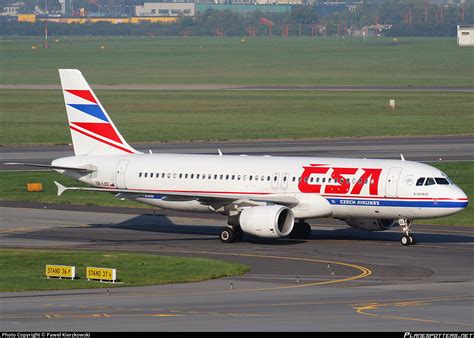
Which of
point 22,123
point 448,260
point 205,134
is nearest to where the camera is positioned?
point 448,260

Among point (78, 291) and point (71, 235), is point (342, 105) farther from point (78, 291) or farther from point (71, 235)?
point (78, 291)

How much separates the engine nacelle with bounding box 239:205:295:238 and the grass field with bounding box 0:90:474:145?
56.7m

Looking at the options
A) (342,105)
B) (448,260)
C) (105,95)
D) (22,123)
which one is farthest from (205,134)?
(448,260)

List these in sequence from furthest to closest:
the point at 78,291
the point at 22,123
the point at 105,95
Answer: the point at 105,95
the point at 22,123
the point at 78,291

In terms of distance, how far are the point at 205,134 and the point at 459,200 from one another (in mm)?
66085

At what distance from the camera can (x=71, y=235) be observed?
64.9m

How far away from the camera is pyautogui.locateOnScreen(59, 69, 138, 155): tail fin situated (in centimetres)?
6975

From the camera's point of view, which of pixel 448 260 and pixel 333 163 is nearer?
pixel 448 260

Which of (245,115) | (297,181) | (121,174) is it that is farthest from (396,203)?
(245,115)

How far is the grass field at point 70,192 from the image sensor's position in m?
73.6

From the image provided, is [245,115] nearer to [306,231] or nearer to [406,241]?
[306,231]

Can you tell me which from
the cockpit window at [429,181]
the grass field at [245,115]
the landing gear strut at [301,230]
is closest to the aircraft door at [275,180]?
the landing gear strut at [301,230]

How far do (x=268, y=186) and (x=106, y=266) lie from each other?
42.6ft

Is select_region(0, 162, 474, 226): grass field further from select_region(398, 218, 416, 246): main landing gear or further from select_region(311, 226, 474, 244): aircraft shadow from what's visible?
select_region(398, 218, 416, 246): main landing gear
